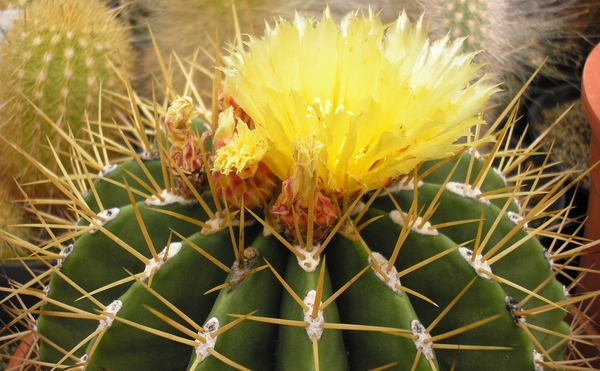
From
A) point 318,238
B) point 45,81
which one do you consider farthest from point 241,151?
point 45,81

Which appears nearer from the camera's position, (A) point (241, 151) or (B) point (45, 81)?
(A) point (241, 151)

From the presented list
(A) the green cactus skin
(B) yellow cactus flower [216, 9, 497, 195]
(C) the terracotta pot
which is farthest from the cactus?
(C) the terracotta pot

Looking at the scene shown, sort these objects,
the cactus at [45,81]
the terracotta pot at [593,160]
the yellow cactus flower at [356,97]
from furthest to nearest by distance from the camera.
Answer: the cactus at [45,81] → the terracotta pot at [593,160] → the yellow cactus flower at [356,97]

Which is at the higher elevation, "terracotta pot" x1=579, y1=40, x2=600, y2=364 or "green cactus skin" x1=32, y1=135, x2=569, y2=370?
"green cactus skin" x1=32, y1=135, x2=569, y2=370

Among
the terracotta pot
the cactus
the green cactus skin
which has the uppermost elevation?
the cactus

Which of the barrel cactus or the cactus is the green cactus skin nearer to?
the barrel cactus

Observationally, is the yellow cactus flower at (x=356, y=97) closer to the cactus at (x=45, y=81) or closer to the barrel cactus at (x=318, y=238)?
the barrel cactus at (x=318, y=238)

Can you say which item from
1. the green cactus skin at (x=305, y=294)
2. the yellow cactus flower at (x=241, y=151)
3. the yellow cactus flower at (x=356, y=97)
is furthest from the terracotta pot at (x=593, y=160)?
the yellow cactus flower at (x=241, y=151)

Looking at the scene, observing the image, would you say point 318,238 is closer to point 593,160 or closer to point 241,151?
point 241,151
